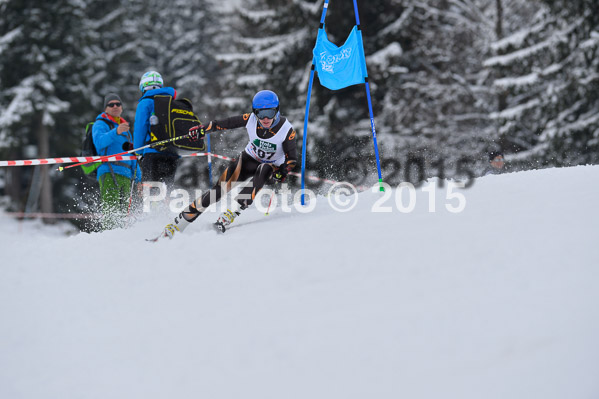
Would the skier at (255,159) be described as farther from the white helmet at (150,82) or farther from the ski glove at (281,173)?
the white helmet at (150,82)

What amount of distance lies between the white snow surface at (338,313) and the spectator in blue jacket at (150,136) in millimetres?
2470

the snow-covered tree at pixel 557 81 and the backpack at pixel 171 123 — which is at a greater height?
the snow-covered tree at pixel 557 81

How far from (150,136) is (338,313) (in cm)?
478

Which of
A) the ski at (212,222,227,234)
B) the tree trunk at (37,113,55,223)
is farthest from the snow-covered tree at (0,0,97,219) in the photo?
the ski at (212,222,227,234)

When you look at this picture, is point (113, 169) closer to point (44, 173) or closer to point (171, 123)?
point (171, 123)

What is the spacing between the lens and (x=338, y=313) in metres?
3.45

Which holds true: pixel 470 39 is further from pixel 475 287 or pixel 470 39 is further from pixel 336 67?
pixel 475 287

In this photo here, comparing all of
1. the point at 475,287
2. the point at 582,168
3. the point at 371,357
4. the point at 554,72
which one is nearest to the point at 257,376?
the point at 371,357

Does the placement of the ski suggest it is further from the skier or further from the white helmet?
the white helmet

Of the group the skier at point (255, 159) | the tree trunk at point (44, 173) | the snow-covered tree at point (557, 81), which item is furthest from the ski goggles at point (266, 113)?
the tree trunk at point (44, 173)

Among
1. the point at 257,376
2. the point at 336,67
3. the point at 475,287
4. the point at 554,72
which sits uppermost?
the point at 554,72

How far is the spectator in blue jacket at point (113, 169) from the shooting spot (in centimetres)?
748

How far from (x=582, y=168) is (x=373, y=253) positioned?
136 inches

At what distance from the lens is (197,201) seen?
6203 mm
